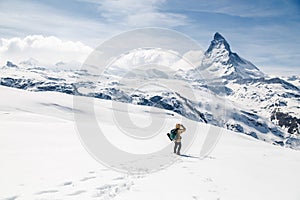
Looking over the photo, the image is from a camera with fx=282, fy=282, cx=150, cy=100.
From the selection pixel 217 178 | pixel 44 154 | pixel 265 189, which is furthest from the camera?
pixel 44 154

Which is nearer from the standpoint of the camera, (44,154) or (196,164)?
(44,154)

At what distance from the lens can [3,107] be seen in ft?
109

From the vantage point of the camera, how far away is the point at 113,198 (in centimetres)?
971

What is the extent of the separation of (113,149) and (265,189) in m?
9.05

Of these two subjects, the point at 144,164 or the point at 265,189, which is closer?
the point at 265,189

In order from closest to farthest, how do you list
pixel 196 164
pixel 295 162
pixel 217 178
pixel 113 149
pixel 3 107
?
pixel 217 178 → pixel 196 164 → pixel 113 149 → pixel 295 162 → pixel 3 107

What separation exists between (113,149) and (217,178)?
22.9 ft

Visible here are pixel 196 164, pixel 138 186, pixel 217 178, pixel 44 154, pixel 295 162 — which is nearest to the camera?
pixel 138 186

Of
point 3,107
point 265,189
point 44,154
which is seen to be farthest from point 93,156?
point 3,107

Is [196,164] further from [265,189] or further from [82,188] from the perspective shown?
[82,188]

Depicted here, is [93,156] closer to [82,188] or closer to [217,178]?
[82,188]

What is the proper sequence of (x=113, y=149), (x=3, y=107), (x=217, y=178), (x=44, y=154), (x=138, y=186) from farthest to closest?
(x=3, y=107) < (x=113, y=149) < (x=44, y=154) < (x=217, y=178) < (x=138, y=186)

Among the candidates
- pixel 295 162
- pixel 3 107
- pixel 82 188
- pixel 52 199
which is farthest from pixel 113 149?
pixel 3 107

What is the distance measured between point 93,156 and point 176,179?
16.2ft
